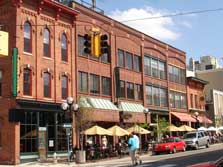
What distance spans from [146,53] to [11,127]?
24949mm

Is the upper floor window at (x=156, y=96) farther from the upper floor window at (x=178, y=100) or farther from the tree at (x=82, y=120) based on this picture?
the tree at (x=82, y=120)

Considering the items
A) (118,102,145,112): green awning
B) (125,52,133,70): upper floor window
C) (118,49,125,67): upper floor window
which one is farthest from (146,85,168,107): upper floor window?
(118,49,125,67): upper floor window

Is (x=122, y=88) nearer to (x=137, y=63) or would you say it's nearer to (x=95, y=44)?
(x=137, y=63)

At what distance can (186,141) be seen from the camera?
45062mm

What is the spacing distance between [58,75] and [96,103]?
5.44 metres

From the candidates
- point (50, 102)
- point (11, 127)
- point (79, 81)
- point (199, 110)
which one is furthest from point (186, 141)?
point (199, 110)

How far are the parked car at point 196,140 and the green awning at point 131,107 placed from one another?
6.15 metres

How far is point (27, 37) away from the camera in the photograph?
3562 centimetres

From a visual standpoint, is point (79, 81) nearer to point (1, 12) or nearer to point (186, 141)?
point (1, 12)

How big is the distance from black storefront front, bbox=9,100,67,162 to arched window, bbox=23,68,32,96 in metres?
0.89

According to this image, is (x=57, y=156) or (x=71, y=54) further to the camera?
(x=71, y=54)

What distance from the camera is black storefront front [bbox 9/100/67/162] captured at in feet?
111

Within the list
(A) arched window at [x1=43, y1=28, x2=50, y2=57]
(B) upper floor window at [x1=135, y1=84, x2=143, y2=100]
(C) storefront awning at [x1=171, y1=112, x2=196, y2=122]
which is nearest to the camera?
(A) arched window at [x1=43, y1=28, x2=50, y2=57]

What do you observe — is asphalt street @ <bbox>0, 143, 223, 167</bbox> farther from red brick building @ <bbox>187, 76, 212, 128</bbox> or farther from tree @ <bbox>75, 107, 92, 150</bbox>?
red brick building @ <bbox>187, 76, 212, 128</bbox>
